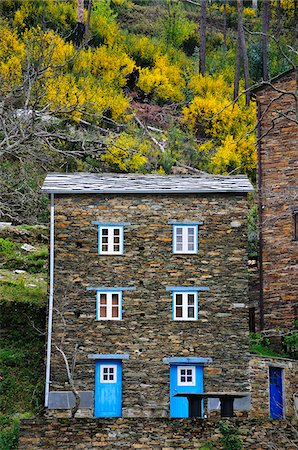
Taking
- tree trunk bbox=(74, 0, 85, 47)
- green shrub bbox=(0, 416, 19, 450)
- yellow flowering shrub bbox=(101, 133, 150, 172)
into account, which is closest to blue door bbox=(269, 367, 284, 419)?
green shrub bbox=(0, 416, 19, 450)

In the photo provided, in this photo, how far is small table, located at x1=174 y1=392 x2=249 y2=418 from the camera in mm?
19750

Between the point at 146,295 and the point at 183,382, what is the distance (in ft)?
8.76

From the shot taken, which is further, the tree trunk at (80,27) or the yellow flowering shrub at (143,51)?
the yellow flowering shrub at (143,51)

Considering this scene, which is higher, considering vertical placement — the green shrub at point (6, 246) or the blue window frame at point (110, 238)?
the green shrub at point (6, 246)

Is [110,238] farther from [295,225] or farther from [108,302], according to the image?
[295,225]

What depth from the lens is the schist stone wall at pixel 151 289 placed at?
870 inches

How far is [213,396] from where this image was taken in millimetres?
19625

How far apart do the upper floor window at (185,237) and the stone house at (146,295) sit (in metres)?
0.03

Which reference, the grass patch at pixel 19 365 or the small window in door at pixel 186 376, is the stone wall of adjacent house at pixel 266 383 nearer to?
the small window in door at pixel 186 376

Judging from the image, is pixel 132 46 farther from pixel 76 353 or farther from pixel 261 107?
pixel 76 353

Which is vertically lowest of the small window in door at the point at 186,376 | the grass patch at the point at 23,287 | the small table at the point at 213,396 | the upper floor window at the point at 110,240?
the small table at the point at 213,396

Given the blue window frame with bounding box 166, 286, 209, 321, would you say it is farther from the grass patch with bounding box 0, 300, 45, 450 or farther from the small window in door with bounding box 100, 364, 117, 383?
the grass patch with bounding box 0, 300, 45, 450

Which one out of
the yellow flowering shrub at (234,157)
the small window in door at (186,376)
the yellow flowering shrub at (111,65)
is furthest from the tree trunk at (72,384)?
the yellow flowering shrub at (111,65)

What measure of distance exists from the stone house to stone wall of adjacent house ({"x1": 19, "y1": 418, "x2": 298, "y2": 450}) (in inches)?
107
